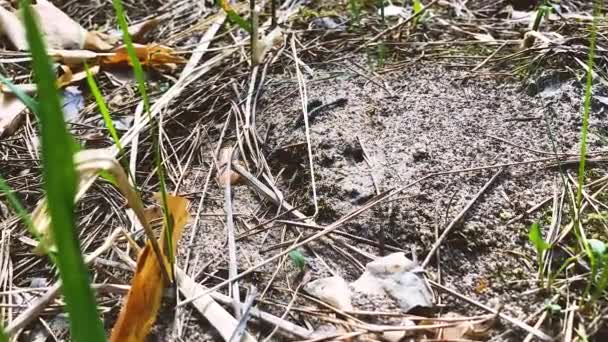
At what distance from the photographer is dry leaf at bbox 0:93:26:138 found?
138 cm

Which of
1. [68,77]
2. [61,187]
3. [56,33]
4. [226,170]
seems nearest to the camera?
[61,187]

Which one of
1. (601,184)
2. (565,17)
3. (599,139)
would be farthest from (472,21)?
(601,184)

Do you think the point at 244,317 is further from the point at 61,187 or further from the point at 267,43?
the point at 267,43

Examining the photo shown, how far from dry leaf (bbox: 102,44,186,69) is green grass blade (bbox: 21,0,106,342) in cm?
108

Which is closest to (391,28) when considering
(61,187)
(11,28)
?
(11,28)

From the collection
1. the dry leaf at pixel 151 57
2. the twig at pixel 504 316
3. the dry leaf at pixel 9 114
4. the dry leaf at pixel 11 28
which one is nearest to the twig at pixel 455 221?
the twig at pixel 504 316

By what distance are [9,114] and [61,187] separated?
1.01m

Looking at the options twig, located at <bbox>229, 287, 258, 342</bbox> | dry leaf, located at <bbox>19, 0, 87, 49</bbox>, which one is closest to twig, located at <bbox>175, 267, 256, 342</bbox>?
twig, located at <bbox>229, 287, 258, 342</bbox>

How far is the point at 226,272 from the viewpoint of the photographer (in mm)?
1038

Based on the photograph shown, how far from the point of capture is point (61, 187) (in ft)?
1.66

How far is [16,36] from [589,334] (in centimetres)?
145

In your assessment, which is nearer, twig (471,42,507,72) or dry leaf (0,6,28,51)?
twig (471,42,507,72)

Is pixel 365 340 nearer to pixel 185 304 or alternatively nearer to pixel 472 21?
pixel 185 304

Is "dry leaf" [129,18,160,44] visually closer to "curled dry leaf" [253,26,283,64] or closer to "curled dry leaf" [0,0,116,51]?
"curled dry leaf" [0,0,116,51]
